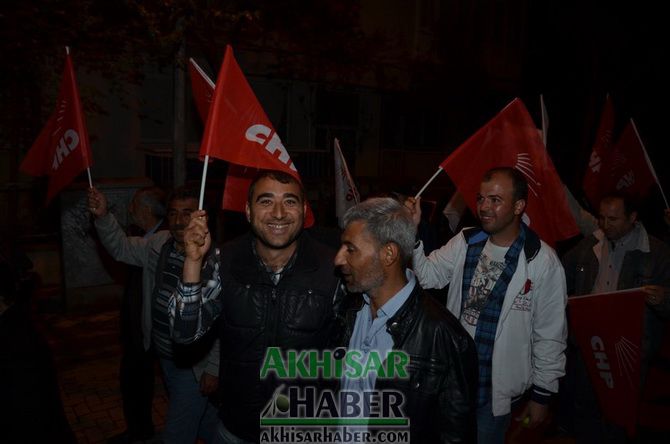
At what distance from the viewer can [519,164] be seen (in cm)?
460

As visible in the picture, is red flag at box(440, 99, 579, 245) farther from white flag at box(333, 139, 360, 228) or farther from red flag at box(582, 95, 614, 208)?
white flag at box(333, 139, 360, 228)

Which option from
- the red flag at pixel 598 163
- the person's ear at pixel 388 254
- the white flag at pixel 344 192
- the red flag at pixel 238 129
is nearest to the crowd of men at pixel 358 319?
the person's ear at pixel 388 254

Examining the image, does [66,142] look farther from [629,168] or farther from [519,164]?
[629,168]

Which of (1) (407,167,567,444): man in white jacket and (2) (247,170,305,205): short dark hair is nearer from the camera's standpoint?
(2) (247,170,305,205): short dark hair

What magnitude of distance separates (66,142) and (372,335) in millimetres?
3110

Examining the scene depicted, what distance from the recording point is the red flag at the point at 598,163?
6324 millimetres

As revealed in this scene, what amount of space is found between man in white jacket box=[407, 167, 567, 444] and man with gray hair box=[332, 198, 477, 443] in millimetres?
899

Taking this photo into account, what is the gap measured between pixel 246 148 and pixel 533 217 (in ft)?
7.90

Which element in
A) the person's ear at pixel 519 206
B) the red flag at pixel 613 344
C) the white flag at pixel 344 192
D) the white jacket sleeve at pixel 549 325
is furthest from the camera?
the white flag at pixel 344 192

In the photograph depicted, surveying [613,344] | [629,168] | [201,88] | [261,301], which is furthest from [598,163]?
[261,301]

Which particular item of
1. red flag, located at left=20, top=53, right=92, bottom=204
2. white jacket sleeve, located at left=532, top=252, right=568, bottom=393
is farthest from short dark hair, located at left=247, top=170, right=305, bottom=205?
red flag, located at left=20, top=53, right=92, bottom=204

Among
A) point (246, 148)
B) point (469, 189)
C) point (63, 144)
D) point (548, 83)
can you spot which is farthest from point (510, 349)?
point (548, 83)

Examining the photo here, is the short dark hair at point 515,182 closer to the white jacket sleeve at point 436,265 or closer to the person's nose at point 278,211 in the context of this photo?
the white jacket sleeve at point 436,265

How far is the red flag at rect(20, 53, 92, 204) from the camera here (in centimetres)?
434
